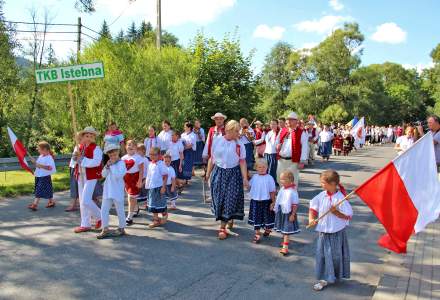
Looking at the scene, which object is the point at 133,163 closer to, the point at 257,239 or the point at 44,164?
the point at 44,164

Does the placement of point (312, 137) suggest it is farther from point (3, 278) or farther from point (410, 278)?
point (3, 278)

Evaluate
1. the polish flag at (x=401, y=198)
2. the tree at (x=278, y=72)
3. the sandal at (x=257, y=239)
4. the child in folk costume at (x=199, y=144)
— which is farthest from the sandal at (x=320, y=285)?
the tree at (x=278, y=72)

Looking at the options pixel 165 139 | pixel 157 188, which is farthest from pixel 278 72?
pixel 157 188

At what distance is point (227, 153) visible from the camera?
294 inches

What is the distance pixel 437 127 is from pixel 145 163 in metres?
5.79

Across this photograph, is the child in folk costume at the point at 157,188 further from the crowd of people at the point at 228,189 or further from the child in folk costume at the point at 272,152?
the child in folk costume at the point at 272,152

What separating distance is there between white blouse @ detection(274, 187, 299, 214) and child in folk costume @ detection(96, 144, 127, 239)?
2.61 meters

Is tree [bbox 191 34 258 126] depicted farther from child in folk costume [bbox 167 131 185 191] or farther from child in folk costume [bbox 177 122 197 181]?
child in folk costume [bbox 167 131 185 191]

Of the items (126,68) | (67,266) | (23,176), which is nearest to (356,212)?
(67,266)

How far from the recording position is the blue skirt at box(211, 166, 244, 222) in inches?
296

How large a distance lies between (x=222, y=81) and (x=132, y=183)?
1461 centimetres

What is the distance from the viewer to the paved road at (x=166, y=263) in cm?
515

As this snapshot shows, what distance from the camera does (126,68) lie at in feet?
53.6

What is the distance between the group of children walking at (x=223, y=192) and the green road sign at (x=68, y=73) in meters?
0.96
